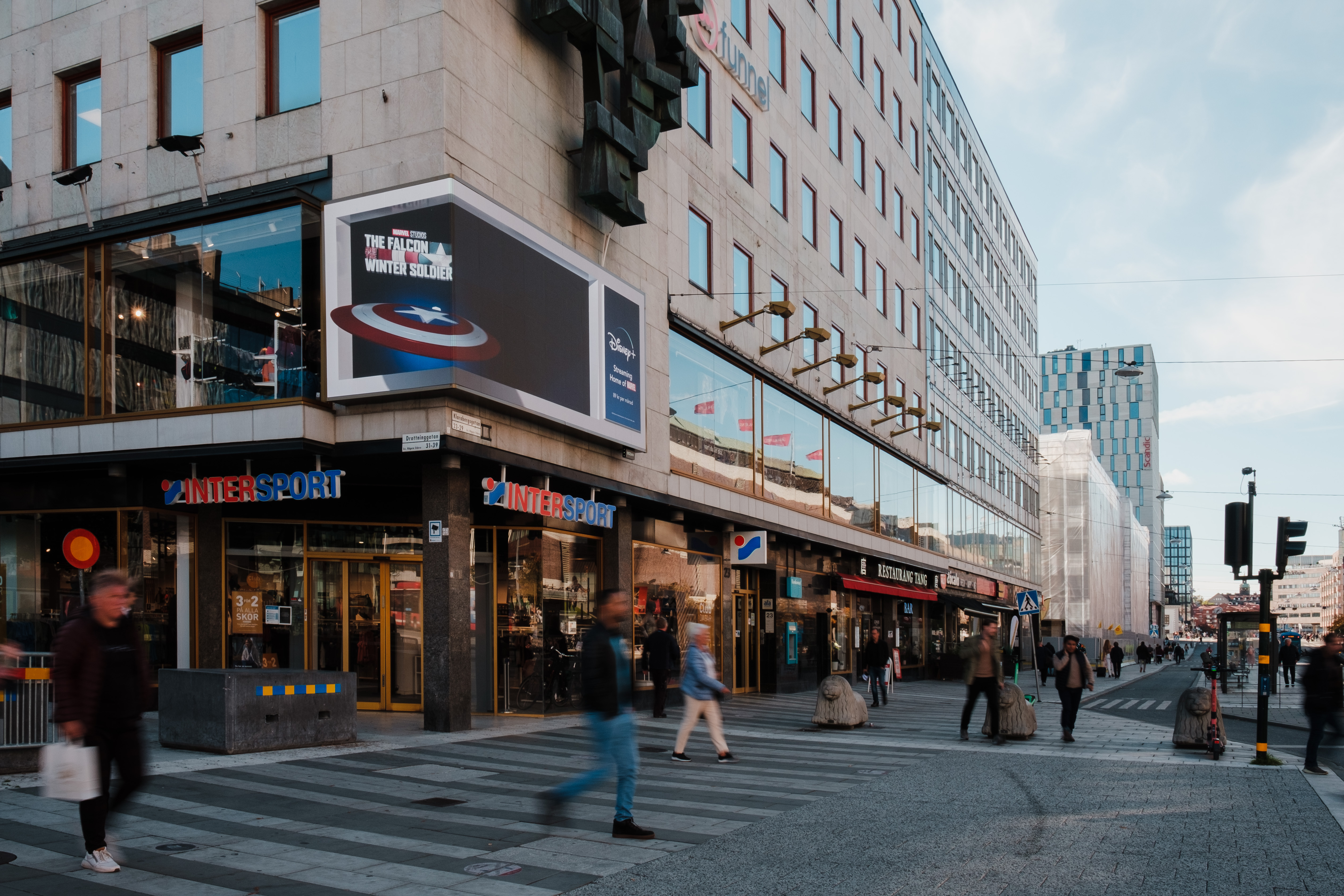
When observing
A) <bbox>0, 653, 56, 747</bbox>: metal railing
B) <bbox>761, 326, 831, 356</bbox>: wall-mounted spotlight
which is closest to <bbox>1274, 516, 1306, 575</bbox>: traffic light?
<bbox>761, 326, 831, 356</bbox>: wall-mounted spotlight

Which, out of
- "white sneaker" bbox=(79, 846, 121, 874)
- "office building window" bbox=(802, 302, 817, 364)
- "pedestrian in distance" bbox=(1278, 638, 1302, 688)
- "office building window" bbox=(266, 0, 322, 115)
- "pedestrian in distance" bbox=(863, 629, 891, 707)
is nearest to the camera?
"white sneaker" bbox=(79, 846, 121, 874)

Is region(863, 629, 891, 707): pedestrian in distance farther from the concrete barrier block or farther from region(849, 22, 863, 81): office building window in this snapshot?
region(849, 22, 863, 81): office building window

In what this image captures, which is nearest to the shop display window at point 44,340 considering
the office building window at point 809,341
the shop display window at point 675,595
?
the shop display window at point 675,595

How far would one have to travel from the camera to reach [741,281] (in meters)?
26.1

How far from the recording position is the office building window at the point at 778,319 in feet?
91.1

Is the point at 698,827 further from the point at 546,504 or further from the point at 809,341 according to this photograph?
the point at 809,341

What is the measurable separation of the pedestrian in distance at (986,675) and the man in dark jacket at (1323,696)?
4122 millimetres

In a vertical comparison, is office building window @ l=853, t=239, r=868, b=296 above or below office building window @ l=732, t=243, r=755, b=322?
above

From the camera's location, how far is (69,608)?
57.8 ft

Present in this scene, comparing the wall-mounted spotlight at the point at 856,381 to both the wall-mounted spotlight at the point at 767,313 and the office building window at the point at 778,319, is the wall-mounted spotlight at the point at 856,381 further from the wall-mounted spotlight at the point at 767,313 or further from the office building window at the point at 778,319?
the wall-mounted spotlight at the point at 767,313

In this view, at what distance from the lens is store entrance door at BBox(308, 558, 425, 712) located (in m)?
18.4

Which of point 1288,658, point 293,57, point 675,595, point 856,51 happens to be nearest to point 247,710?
point 293,57

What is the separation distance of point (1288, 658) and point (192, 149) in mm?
38794

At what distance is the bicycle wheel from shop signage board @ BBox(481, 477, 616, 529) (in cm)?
278
